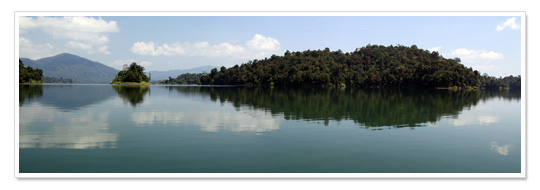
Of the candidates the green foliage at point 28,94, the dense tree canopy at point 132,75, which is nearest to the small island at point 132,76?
the dense tree canopy at point 132,75

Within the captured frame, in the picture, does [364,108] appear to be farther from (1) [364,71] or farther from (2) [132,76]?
(1) [364,71]

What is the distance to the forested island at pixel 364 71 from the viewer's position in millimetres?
110812

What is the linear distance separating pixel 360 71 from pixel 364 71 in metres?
7.02

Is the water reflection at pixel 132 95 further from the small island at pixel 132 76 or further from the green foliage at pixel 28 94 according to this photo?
the small island at pixel 132 76

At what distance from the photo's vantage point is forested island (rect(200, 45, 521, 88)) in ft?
364

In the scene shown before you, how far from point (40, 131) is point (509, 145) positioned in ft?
60.4

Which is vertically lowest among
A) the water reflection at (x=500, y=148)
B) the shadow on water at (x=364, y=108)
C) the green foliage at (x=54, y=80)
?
the water reflection at (x=500, y=148)

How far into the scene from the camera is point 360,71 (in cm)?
15500

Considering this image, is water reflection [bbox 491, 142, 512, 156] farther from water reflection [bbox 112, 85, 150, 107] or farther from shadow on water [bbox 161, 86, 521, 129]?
water reflection [bbox 112, 85, 150, 107]
